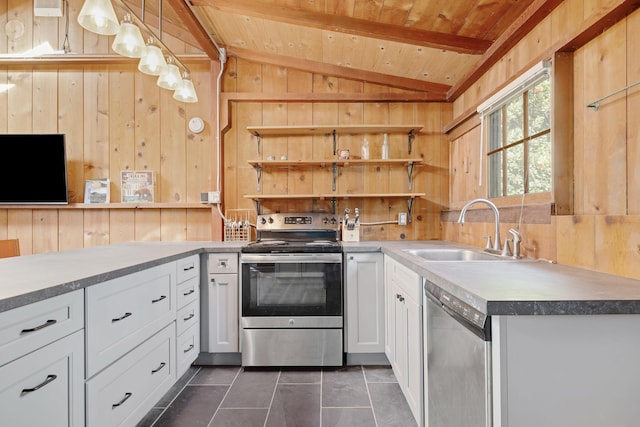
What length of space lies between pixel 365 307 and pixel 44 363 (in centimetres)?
182

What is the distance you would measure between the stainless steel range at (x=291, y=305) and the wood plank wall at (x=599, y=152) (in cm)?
127

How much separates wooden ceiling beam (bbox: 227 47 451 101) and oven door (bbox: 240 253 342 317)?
1.62 meters

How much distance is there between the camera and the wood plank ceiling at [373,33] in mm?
1872

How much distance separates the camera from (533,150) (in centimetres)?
179

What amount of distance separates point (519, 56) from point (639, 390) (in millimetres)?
1691

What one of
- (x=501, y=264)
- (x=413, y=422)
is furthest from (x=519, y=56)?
(x=413, y=422)

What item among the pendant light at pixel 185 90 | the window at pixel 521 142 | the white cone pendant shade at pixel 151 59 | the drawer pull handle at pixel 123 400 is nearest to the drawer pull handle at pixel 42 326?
the drawer pull handle at pixel 123 400

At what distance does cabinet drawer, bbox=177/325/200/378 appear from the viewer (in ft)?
6.86

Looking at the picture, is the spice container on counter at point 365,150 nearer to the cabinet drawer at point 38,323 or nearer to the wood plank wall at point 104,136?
the wood plank wall at point 104,136

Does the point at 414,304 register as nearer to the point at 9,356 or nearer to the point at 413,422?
the point at 413,422

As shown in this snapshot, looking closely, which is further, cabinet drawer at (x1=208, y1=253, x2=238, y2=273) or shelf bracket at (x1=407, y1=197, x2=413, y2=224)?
shelf bracket at (x1=407, y1=197, x2=413, y2=224)

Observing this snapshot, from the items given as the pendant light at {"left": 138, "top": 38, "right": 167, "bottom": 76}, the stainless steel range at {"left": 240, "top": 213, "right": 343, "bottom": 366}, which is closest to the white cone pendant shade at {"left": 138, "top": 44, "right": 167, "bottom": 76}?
the pendant light at {"left": 138, "top": 38, "right": 167, "bottom": 76}

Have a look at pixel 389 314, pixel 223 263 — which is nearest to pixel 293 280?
pixel 223 263

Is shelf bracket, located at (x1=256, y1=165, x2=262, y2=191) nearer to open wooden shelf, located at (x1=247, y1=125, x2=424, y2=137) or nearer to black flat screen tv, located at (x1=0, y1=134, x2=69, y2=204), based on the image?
open wooden shelf, located at (x1=247, y1=125, x2=424, y2=137)
